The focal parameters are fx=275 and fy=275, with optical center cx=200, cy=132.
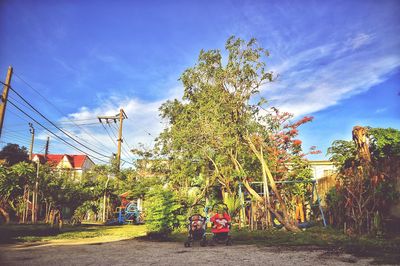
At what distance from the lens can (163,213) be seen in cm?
1104

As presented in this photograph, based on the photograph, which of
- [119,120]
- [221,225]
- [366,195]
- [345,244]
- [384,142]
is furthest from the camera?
[119,120]

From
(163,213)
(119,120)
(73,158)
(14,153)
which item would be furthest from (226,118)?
(73,158)

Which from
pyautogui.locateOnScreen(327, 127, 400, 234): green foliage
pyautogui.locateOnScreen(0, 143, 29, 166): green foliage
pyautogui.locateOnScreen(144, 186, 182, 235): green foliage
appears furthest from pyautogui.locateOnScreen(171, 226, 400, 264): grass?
pyautogui.locateOnScreen(0, 143, 29, 166): green foliage

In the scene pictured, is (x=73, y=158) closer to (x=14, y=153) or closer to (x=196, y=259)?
(x=14, y=153)

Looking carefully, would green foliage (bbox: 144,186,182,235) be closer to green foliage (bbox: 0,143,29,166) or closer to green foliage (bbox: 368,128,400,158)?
green foliage (bbox: 368,128,400,158)

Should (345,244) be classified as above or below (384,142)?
below

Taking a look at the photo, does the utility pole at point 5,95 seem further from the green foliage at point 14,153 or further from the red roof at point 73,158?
the red roof at point 73,158

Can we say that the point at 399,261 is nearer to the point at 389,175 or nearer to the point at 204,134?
the point at 389,175

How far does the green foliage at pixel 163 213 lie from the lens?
1100 centimetres

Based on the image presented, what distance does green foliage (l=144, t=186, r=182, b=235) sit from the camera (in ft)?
36.1

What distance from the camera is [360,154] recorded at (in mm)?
10844

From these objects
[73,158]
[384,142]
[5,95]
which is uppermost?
[73,158]

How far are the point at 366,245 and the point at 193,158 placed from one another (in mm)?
10081

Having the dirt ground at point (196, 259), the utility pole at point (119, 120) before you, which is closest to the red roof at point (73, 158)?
the utility pole at point (119, 120)
